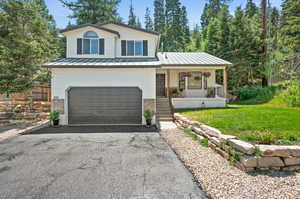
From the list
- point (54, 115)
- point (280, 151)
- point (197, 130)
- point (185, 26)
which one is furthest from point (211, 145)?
point (185, 26)

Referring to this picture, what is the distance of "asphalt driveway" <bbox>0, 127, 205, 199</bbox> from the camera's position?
9.55 ft

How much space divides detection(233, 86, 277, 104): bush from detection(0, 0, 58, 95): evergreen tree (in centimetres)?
1923

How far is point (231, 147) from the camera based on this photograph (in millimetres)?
4102

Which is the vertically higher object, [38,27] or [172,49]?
[172,49]

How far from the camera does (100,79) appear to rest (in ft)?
31.4

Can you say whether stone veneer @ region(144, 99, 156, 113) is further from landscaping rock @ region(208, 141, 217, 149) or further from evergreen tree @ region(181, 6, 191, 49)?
evergreen tree @ region(181, 6, 191, 49)

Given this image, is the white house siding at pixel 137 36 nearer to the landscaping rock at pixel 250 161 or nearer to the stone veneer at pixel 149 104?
the stone veneer at pixel 149 104

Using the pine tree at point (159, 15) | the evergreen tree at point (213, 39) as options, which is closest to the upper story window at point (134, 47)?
the evergreen tree at point (213, 39)

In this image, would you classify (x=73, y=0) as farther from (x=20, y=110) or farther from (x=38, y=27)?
(x=20, y=110)

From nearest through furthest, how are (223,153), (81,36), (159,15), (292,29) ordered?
1. (223,153)
2. (81,36)
3. (292,29)
4. (159,15)

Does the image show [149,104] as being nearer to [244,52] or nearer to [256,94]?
[256,94]

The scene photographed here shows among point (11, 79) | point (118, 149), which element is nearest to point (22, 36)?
point (11, 79)

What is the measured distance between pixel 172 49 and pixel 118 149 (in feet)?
105

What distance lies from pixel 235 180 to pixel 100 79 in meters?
8.36
